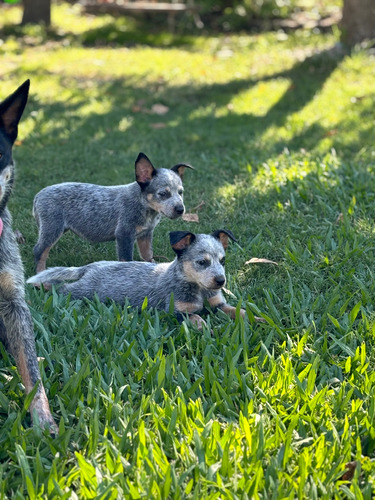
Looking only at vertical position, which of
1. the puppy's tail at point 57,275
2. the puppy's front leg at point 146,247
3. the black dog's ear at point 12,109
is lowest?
the puppy's front leg at point 146,247

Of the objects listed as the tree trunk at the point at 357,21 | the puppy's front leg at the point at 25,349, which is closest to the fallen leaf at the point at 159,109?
the tree trunk at the point at 357,21

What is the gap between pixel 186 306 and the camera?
453cm

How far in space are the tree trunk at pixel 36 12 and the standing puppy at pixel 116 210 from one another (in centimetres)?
1324

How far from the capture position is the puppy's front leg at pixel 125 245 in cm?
541

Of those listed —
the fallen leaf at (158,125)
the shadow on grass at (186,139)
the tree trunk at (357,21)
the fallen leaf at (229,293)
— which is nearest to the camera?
the fallen leaf at (229,293)

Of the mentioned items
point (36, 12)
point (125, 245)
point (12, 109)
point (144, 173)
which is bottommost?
point (125, 245)

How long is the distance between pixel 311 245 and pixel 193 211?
55.0 inches

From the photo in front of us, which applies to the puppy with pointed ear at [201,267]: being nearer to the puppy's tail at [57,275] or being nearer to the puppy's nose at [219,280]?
the puppy's nose at [219,280]

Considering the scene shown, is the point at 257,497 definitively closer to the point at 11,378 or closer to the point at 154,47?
the point at 11,378

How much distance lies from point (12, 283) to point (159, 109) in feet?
23.1

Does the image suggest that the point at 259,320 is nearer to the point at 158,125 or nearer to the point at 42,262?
the point at 42,262

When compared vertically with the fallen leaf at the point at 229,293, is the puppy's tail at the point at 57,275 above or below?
above

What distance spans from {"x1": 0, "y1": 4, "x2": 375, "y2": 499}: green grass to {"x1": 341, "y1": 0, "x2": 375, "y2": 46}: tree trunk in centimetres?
271

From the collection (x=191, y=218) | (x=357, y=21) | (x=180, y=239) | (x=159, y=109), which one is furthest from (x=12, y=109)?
(x=357, y=21)
